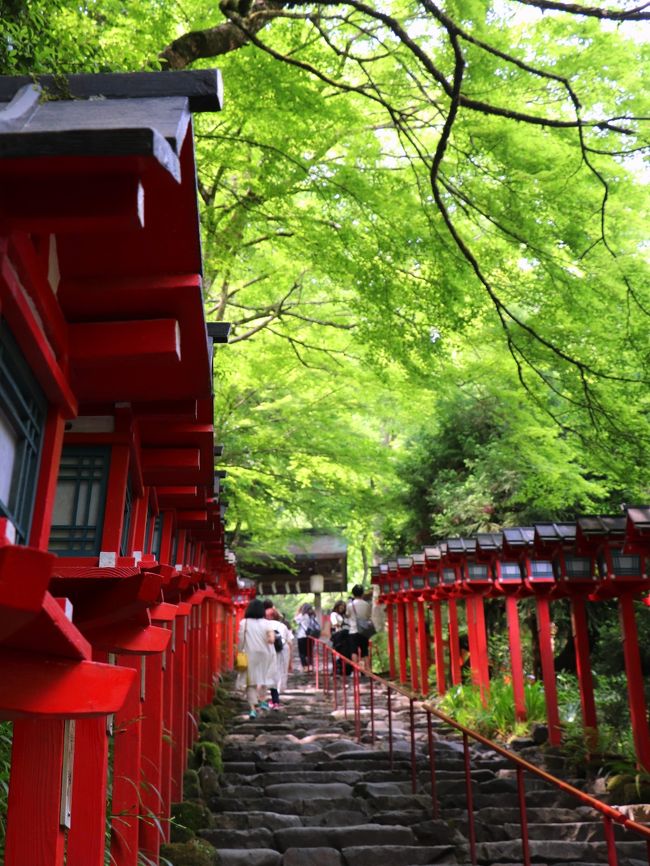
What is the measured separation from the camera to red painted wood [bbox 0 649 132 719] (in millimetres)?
2141

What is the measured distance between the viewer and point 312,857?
7.23 m

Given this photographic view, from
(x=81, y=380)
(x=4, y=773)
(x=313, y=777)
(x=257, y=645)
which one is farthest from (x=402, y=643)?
(x=81, y=380)

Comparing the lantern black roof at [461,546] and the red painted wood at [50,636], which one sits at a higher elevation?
the lantern black roof at [461,546]

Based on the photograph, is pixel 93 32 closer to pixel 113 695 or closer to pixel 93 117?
pixel 93 117

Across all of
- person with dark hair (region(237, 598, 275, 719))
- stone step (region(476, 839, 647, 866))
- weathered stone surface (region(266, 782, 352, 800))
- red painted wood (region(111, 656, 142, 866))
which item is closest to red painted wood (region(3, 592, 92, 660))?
red painted wood (region(111, 656, 142, 866))

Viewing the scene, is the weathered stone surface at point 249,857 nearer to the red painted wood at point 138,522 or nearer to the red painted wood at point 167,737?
the red painted wood at point 167,737

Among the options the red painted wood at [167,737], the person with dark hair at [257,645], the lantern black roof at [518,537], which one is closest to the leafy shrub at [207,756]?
the red painted wood at [167,737]

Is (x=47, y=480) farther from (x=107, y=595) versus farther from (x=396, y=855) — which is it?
(x=396, y=855)

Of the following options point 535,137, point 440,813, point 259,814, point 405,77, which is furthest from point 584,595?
point 405,77

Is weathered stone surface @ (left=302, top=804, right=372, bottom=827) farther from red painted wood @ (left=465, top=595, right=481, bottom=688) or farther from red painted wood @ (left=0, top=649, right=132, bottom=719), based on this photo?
red painted wood @ (left=0, top=649, right=132, bottom=719)

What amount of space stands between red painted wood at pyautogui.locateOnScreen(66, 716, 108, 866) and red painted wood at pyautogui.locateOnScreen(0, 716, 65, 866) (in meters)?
0.70

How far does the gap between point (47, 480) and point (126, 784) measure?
10.3 feet


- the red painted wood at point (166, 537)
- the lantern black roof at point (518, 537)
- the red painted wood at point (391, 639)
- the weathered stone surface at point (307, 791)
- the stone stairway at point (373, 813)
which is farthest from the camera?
the red painted wood at point (391, 639)

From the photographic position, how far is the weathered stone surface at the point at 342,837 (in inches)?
304
